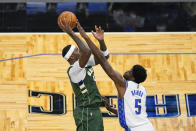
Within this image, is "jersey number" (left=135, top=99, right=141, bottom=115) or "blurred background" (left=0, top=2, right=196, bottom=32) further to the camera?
"blurred background" (left=0, top=2, right=196, bottom=32)

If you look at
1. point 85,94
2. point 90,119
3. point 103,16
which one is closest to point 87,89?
point 85,94

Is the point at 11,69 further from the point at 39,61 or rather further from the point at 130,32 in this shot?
the point at 130,32

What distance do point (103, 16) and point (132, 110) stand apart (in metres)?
3.39

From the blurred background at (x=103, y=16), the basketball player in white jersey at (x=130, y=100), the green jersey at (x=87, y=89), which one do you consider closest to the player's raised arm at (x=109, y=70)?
the basketball player in white jersey at (x=130, y=100)

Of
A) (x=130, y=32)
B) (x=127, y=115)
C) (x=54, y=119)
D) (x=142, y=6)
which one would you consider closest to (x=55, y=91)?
(x=54, y=119)

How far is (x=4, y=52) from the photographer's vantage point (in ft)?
21.4

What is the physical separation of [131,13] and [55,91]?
2.05 m

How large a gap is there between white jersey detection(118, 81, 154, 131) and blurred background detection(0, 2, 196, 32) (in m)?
3.17

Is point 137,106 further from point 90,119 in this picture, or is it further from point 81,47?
point 81,47

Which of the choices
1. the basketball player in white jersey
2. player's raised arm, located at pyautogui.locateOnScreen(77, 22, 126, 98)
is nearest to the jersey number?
the basketball player in white jersey

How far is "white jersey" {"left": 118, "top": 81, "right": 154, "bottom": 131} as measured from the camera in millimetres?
3662

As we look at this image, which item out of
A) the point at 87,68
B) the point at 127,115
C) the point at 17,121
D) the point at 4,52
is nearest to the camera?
the point at 127,115

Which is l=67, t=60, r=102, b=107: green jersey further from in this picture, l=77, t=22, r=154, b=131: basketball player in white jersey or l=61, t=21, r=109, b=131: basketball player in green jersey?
l=77, t=22, r=154, b=131: basketball player in white jersey

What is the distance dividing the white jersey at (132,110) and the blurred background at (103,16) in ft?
10.4
